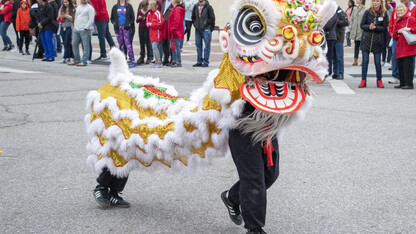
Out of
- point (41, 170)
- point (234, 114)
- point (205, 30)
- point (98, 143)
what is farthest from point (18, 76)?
point (234, 114)

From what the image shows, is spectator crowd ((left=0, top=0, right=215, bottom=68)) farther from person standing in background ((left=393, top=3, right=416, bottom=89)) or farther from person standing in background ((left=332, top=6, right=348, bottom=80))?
person standing in background ((left=393, top=3, right=416, bottom=89))

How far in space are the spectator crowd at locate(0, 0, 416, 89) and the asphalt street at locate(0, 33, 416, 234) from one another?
9.78 ft

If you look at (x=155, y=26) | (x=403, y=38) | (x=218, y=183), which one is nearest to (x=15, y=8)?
(x=155, y=26)

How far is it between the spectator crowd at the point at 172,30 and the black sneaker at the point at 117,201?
8.09 m

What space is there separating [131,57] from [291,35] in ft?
41.0

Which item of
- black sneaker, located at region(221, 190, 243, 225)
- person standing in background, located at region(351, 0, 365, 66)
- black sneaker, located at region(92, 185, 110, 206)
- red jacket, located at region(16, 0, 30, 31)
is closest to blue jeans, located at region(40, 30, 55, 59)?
red jacket, located at region(16, 0, 30, 31)

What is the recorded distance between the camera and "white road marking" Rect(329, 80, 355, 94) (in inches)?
425

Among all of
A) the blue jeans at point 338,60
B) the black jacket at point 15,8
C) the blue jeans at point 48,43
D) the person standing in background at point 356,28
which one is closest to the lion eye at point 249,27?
the blue jeans at point 338,60

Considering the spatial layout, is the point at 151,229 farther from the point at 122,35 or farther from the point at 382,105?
the point at 122,35

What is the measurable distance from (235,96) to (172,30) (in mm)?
11182

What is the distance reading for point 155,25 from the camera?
14.1m

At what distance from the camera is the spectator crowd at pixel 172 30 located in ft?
36.9

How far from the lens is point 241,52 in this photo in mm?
3186

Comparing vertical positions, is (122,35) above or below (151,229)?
above
